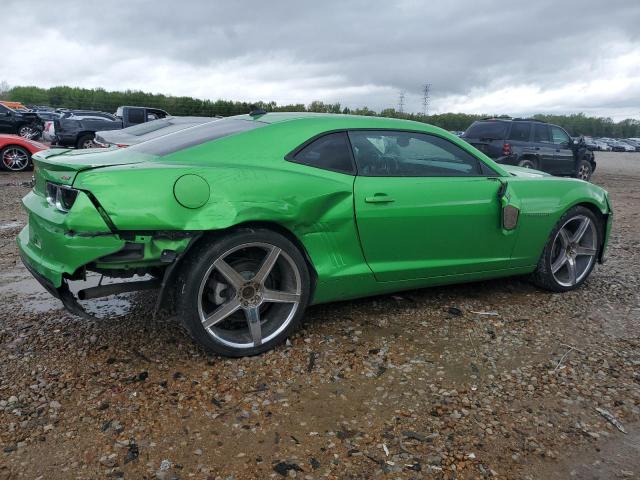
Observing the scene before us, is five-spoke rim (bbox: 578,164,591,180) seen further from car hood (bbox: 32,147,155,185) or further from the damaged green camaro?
car hood (bbox: 32,147,155,185)

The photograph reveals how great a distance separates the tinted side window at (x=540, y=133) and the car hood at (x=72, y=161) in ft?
36.4

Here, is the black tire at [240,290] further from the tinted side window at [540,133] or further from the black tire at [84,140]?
the black tire at [84,140]

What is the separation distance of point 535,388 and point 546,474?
72 centimetres

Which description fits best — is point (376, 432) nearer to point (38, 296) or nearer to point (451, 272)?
point (451, 272)

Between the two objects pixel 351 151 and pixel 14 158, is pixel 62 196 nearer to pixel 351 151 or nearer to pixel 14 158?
pixel 351 151

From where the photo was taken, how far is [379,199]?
11.0 feet

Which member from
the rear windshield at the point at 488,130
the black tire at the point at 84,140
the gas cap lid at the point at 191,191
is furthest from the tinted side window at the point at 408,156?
the black tire at the point at 84,140

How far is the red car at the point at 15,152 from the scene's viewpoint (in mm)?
11383

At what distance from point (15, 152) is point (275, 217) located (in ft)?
35.3

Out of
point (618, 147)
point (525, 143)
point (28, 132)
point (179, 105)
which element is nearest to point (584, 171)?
point (525, 143)

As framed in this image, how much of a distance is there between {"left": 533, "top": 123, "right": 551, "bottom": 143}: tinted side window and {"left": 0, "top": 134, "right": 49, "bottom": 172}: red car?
1103 cm

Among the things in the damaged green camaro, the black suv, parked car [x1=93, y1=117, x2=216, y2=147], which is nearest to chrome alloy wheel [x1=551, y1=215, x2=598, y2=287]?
the damaged green camaro

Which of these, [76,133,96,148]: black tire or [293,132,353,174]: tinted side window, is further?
[76,133,96,148]: black tire

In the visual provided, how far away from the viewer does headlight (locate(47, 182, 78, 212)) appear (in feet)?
9.12
